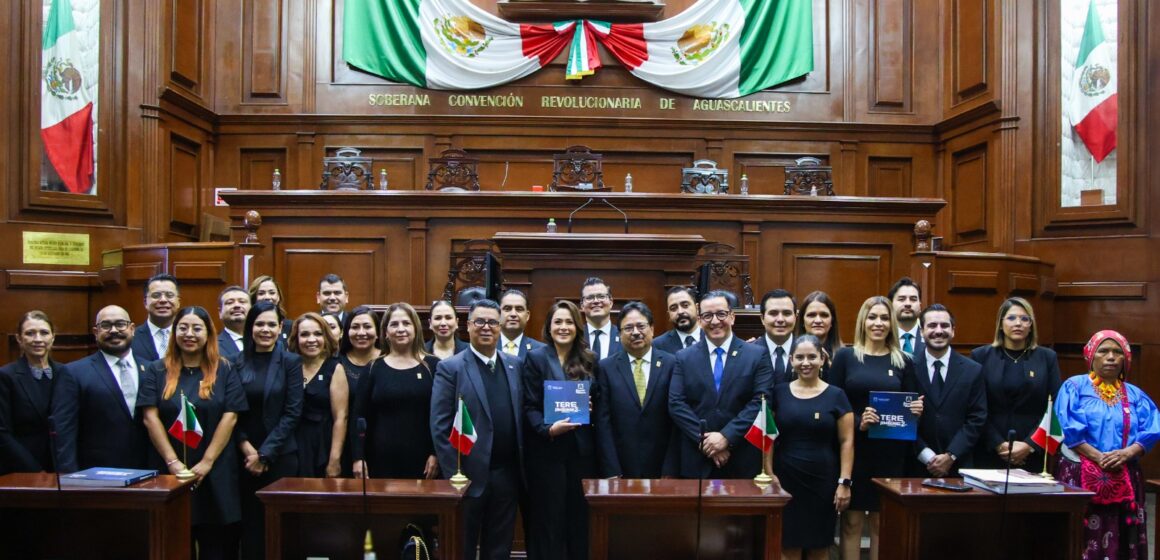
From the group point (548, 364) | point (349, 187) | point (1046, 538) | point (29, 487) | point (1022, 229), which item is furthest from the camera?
point (1022, 229)

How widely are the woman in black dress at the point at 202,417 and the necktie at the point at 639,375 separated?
1628mm

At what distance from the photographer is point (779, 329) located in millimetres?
4410

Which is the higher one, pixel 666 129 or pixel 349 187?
pixel 666 129

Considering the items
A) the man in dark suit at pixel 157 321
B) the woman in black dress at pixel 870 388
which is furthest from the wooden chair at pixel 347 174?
the woman in black dress at pixel 870 388

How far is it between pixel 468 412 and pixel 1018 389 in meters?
2.41

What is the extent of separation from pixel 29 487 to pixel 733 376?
2687 mm

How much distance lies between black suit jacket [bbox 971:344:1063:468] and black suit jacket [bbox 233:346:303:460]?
2965mm

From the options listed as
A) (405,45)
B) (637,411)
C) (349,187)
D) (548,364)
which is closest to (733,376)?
(637,411)

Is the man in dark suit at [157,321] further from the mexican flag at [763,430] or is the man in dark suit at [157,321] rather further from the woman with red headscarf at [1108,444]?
the woman with red headscarf at [1108,444]

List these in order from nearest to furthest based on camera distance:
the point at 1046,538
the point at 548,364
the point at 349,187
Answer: the point at 1046,538
the point at 548,364
the point at 349,187

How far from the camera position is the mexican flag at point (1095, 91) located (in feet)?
23.6

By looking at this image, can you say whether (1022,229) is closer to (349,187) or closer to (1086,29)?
(1086,29)

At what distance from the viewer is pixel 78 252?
7.23 metres

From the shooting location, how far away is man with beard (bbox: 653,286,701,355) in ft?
15.1
